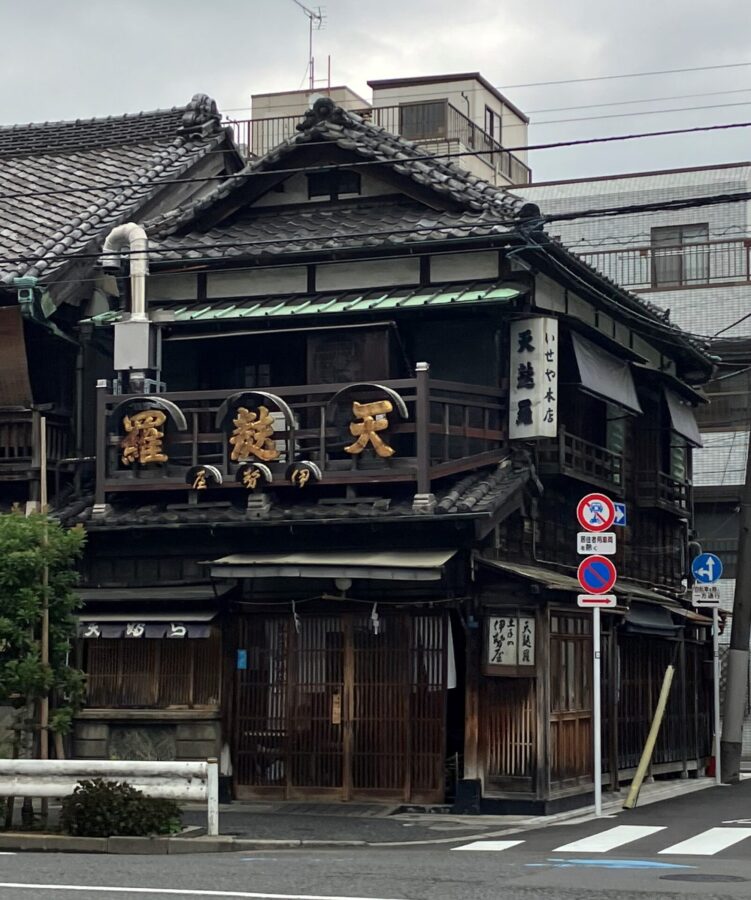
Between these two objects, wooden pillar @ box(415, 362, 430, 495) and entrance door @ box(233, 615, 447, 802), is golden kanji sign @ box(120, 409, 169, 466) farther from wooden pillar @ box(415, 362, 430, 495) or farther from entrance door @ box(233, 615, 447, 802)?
wooden pillar @ box(415, 362, 430, 495)

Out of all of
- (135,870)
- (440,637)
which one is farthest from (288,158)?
(135,870)

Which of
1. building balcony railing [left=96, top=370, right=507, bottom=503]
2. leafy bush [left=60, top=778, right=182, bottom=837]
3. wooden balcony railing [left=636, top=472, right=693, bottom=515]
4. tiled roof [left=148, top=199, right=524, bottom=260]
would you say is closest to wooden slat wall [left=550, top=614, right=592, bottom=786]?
building balcony railing [left=96, top=370, right=507, bottom=503]

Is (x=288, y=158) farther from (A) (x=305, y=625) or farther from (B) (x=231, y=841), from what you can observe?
(B) (x=231, y=841)

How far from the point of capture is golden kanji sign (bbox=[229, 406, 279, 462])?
21.6m

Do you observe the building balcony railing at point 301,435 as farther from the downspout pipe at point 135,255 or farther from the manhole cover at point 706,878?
the manhole cover at point 706,878

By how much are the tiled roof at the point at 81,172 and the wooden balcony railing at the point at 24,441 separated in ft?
7.04

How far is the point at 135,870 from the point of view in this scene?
14.0 meters

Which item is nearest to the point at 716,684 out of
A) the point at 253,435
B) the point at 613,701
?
the point at 613,701

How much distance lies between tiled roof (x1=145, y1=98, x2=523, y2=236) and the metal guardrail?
397 inches

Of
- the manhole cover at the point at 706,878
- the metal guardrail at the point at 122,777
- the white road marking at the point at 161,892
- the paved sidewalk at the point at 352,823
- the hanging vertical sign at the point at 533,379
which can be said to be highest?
the hanging vertical sign at the point at 533,379

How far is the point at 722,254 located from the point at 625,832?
78.7 ft

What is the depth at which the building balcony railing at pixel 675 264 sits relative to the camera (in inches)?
1553

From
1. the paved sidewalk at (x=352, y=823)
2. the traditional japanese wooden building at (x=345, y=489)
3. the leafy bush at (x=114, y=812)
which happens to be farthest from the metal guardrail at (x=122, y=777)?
the traditional japanese wooden building at (x=345, y=489)

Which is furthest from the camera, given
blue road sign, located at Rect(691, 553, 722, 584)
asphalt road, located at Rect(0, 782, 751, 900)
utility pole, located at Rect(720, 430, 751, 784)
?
utility pole, located at Rect(720, 430, 751, 784)
